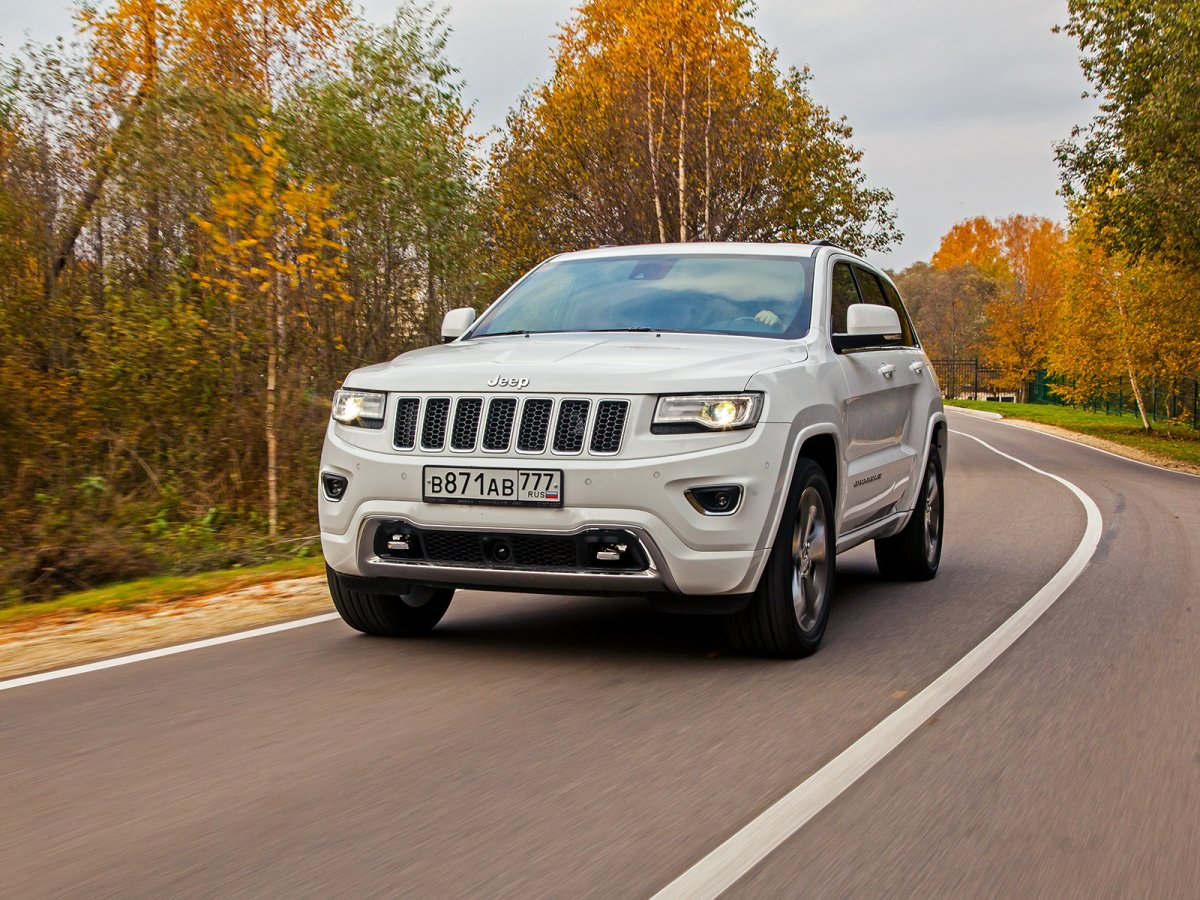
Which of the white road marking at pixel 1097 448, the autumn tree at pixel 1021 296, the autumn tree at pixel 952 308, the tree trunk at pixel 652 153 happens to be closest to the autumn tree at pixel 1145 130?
the white road marking at pixel 1097 448

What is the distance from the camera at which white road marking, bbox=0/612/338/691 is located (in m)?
5.85

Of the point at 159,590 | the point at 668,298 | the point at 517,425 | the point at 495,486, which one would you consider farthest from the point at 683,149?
the point at 495,486

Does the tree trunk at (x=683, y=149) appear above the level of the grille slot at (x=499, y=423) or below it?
above

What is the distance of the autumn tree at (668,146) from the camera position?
33.6 meters

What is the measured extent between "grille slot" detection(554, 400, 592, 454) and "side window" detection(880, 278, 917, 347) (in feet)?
13.1

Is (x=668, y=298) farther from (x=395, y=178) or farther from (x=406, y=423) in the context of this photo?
(x=395, y=178)

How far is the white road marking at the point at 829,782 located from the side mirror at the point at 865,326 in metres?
1.59

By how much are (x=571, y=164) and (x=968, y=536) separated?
25.2 meters

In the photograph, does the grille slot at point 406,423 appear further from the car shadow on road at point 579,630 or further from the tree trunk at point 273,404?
the tree trunk at point 273,404

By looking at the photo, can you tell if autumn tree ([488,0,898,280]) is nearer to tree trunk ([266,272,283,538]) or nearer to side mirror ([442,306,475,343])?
tree trunk ([266,272,283,538])

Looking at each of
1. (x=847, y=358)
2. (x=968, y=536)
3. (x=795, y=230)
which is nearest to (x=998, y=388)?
(x=795, y=230)

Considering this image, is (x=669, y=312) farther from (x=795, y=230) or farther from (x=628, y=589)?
(x=795, y=230)

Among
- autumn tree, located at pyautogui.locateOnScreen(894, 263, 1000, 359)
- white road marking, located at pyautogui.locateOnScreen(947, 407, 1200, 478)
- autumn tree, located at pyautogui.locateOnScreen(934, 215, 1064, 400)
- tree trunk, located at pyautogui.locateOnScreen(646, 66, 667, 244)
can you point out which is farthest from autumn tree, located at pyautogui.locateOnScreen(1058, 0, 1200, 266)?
autumn tree, located at pyautogui.locateOnScreen(894, 263, 1000, 359)

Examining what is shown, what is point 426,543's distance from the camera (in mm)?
5914
